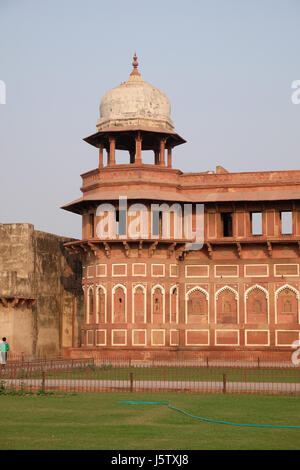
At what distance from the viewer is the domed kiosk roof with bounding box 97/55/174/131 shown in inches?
1459

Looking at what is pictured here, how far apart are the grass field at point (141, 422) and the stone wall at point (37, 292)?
16712 mm

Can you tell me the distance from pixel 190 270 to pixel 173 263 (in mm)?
1097

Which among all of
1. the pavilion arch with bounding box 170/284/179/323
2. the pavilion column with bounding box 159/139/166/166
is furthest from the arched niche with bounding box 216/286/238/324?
the pavilion column with bounding box 159/139/166/166

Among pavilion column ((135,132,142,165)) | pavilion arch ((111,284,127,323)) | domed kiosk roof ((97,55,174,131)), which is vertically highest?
domed kiosk roof ((97,55,174,131))

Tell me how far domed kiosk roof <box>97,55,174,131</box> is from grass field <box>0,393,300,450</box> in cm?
1956

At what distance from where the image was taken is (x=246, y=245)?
36156 mm

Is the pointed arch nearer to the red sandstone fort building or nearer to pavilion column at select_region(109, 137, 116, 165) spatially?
the red sandstone fort building

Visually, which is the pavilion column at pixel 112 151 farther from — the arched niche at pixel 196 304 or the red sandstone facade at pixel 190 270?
the arched niche at pixel 196 304

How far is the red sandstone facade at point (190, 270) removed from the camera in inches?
1388

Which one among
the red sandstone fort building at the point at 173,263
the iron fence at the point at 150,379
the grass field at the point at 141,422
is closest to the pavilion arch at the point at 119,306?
the red sandstone fort building at the point at 173,263
